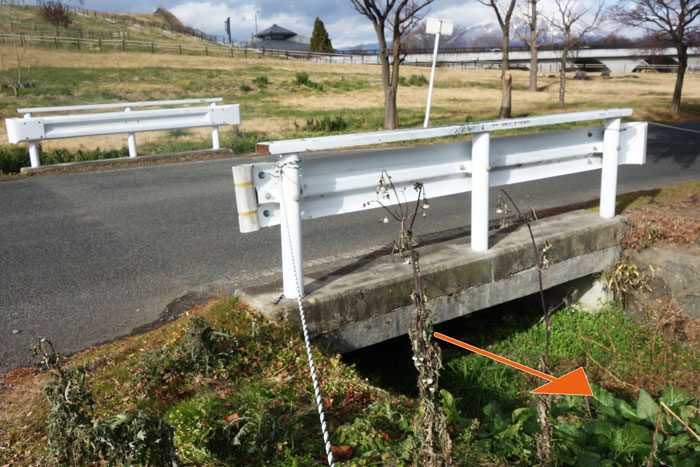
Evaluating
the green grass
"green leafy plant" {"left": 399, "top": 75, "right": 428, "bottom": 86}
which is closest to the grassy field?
"green leafy plant" {"left": 399, "top": 75, "right": 428, "bottom": 86}

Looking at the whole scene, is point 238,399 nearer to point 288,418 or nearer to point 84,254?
point 288,418

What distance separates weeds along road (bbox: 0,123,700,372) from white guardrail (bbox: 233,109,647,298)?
4.65ft

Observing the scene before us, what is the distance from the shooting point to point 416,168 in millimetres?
4949

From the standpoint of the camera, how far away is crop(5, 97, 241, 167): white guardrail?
11430 millimetres

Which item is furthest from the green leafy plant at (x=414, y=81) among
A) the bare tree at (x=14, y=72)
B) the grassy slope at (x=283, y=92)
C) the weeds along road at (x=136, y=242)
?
the weeds along road at (x=136, y=242)

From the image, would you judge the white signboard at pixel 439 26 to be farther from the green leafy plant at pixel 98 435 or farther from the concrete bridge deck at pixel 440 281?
the green leafy plant at pixel 98 435

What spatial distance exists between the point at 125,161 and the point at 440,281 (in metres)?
9.18

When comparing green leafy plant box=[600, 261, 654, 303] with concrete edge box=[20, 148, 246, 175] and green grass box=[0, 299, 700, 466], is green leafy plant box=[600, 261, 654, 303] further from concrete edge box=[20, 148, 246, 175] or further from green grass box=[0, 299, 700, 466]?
concrete edge box=[20, 148, 246, 175]

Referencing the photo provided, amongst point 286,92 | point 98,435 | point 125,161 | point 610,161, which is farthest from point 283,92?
point 98,435

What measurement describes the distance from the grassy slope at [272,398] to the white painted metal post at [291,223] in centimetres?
34

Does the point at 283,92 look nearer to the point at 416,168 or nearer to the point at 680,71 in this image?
the point at 680,71

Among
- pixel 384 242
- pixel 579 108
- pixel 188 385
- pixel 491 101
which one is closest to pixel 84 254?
pixel 384 242

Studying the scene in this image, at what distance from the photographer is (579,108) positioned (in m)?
28.4

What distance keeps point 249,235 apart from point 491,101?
29555 millimetres
